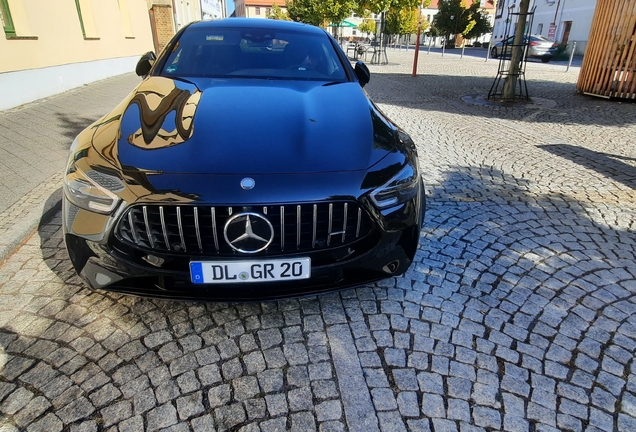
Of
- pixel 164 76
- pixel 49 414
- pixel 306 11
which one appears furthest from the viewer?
pixel 306 11

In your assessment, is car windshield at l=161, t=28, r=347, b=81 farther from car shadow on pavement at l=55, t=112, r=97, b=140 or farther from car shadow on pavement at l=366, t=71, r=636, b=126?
car shadow on pavement at l=366, t=71, r=636, b=126

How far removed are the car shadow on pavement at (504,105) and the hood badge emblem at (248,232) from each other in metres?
7.22

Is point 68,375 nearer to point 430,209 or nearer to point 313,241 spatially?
point 313,241

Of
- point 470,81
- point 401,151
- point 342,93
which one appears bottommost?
point 470,81

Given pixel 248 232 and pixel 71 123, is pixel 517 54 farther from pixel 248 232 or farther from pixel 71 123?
pixel 248 232

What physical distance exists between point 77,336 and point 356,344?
4.78 feet

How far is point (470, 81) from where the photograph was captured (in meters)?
13.4

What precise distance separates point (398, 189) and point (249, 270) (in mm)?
841

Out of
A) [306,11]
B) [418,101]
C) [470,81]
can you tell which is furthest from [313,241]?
[306,11]

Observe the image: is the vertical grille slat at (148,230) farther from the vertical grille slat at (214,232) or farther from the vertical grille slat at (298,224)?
the vertical grille slat at (298,224)

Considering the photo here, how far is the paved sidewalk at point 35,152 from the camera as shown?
3449 millimetres

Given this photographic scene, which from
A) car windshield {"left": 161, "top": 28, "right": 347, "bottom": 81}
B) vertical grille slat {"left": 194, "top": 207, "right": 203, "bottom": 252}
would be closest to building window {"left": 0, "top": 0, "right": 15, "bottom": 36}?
car windshield {"left": 161, "top": 28, "right": 347, "bottom": 81}

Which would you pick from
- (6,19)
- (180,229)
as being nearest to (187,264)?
(180,229)

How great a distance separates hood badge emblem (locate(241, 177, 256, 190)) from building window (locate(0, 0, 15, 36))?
831cm
